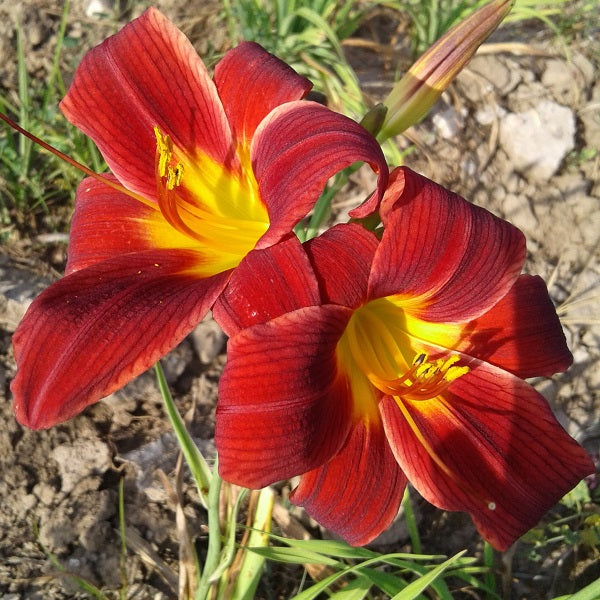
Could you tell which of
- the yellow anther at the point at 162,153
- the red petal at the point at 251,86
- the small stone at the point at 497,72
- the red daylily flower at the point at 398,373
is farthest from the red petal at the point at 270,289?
the small stone at the point at 497,72

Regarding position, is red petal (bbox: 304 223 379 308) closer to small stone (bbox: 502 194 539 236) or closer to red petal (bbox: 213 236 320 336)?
red petal (bbox: 213 236 320 336)

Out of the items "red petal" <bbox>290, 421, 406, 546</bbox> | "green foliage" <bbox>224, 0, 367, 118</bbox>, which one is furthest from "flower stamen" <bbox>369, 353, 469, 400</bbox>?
"green foliage" <bbox>224, 0, 367, 118</bbox>

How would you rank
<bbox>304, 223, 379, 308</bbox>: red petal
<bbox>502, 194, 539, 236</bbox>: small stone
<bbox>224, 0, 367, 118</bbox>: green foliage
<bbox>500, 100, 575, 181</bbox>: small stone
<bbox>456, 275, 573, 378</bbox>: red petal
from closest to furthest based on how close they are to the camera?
1. <bbox>304, 223, 379, 308</bbox>: red petal
2. <bbox>456, 275, 573, 378</bbox>: red petal
3. <bbox>224, 0, 367, 118</bbox>: green foliage
4. <bbox>502, 194, 539, 236</bbox>: small stone
5. <bbox>500, 100, 575, 181</bbox>: small stone

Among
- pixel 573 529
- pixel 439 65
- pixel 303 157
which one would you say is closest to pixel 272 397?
pixel 303 157

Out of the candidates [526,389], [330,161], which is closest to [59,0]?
[330,161]

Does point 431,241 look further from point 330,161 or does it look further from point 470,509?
point 470,509

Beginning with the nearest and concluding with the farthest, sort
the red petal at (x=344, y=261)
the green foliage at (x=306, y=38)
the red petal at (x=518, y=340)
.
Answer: the red petal at (x=344, y=261) < the red petal at (x=518, y=340) < the green foliage at (x=306, y=38)

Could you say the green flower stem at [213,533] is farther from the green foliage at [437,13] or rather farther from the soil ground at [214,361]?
the green foliage at [437,13]
